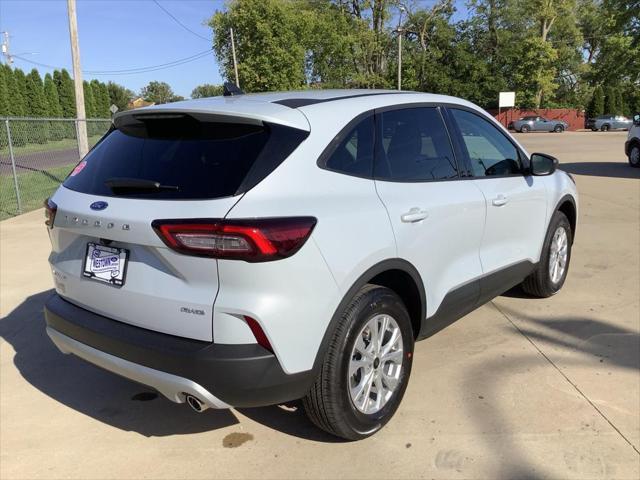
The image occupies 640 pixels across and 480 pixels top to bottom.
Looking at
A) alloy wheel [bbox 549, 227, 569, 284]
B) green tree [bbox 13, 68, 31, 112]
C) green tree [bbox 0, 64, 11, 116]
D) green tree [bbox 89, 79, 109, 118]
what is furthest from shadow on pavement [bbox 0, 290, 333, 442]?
green tree [bbox 89, 79, 109, 118]

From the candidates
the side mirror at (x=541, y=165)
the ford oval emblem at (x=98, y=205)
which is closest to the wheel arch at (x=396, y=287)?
the ford oval emblem at (x=98, y=205)

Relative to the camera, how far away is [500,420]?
3092mm

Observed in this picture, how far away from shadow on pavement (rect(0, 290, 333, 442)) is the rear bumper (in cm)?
24

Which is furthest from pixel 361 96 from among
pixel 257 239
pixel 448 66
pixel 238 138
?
pixel 448 66

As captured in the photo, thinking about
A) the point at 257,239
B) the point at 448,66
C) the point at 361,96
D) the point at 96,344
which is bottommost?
the point at 96,344

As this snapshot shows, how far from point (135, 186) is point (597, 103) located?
58.8 m

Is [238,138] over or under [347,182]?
over

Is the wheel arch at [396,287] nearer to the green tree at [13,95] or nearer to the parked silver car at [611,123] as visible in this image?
the green tree at [13,95]

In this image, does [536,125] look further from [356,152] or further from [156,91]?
[156,91]

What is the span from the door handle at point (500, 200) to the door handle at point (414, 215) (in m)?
0.95

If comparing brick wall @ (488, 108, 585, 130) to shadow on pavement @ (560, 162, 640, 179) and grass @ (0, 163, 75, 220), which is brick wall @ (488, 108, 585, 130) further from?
grass @ (0, 163, 75, 220)

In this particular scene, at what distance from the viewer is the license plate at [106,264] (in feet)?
8.43

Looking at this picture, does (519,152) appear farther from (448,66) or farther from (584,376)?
(448,66)

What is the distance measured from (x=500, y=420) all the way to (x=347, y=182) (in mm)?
1598
